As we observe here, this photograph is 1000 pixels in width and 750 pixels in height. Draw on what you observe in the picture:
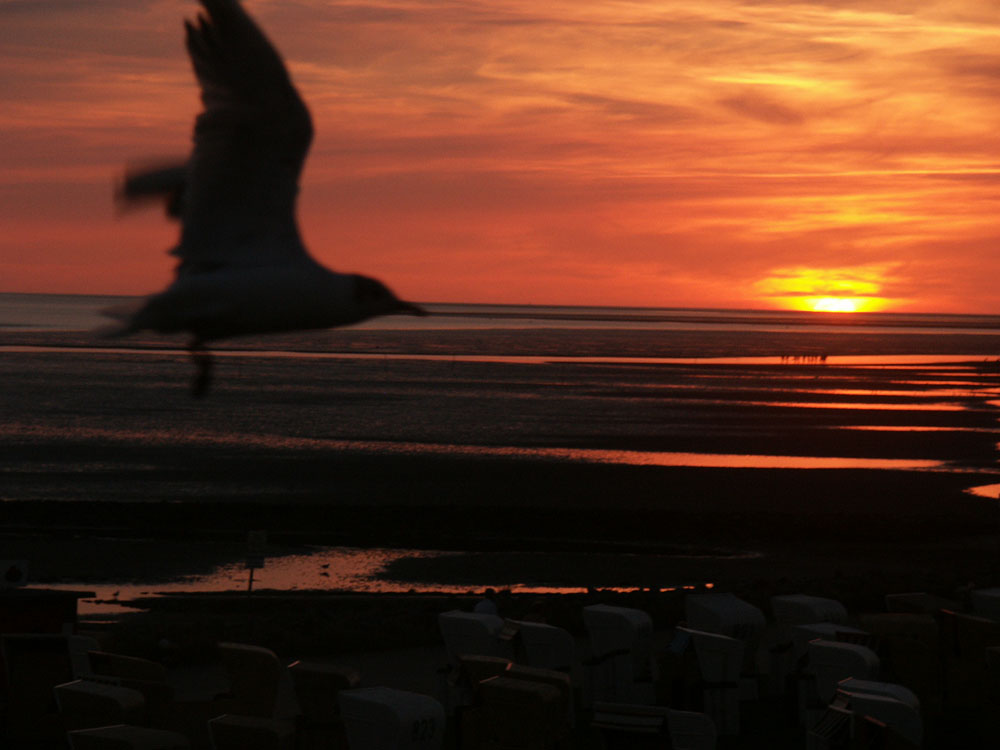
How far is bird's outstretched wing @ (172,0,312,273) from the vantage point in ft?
26.7

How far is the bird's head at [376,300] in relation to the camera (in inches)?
327

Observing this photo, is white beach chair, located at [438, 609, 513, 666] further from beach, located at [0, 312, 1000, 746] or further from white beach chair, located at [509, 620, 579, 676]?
beach, located at [0, 312, 1000, 746]

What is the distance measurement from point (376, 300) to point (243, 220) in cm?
112

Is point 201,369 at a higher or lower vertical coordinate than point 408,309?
lower

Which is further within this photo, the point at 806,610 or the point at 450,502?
the point at 450,502

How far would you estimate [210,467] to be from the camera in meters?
43.5

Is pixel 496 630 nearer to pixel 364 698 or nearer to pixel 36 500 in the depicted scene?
pixel 364 698

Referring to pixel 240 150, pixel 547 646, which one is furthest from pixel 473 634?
pixel 240 150

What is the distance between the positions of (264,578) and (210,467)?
16191mm

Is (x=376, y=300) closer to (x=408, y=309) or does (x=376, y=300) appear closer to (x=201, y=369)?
(x=408, y=309)

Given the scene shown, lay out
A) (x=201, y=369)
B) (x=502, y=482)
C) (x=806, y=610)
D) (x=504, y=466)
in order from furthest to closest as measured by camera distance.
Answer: (x=504, y=466)
(x=502, y=482)
(x=806, y=610)
(x=201, y=369)

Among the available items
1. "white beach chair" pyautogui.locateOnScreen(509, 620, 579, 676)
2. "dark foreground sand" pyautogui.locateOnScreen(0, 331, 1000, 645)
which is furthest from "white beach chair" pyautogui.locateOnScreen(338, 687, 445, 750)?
"dark foreground sand" pyautogui.locateOnScreen(0, 331, 1000, 645)

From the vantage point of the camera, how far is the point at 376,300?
836 cm

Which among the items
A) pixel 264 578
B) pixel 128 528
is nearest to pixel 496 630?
pixel 264 578
